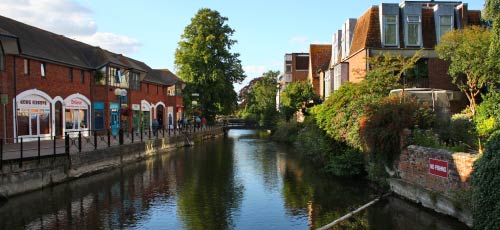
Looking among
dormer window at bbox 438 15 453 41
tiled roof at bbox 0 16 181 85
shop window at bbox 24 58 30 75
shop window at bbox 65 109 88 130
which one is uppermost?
dormer window at bbox 438 15 453 41

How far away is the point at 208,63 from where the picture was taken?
172 ft

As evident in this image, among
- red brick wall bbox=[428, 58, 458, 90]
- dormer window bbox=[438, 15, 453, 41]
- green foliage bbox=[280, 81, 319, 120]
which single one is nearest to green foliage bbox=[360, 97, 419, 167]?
red brick wall bbox=[428, 58, 458, 90]

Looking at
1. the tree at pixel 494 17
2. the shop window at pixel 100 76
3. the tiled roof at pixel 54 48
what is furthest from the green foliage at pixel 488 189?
the shop window at pixel 100 76

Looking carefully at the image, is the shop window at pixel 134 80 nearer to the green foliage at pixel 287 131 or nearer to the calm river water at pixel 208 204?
the green foliage at pixel 287 131

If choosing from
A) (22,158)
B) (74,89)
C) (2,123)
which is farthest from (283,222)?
(74,89)

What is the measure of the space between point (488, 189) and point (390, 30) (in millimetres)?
21162

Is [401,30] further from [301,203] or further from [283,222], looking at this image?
[283,222]

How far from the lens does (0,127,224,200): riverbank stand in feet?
49.6

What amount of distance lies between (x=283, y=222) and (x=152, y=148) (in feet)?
63.8

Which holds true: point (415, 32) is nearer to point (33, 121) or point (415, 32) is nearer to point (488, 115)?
point (488, 115)

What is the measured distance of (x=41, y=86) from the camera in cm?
2614

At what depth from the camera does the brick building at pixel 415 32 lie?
92.1ft

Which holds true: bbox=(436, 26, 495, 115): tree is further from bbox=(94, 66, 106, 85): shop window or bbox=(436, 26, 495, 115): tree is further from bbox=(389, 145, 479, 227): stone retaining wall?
bbox=(94, 66, 106, 85): shop window

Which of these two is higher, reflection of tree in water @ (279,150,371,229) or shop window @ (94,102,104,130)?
shop window @ (94,102,104,130)
